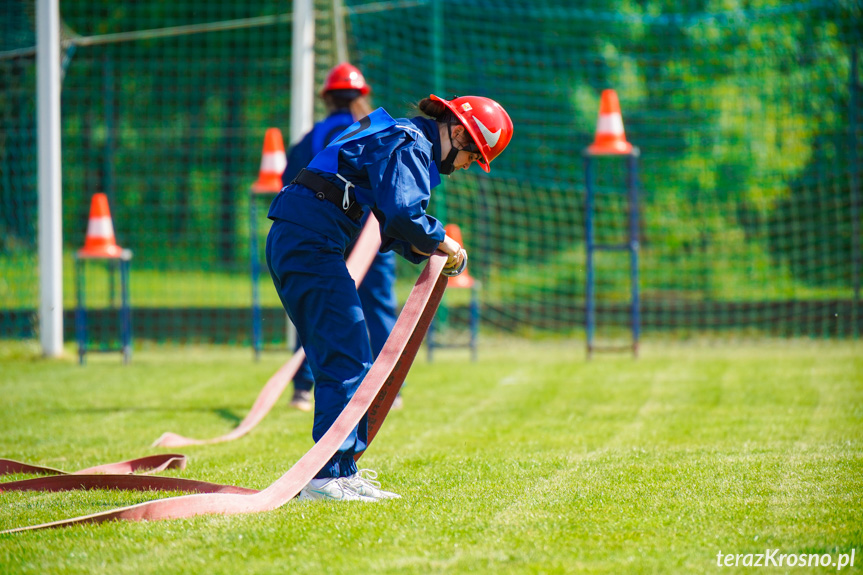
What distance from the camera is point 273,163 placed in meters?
9.33

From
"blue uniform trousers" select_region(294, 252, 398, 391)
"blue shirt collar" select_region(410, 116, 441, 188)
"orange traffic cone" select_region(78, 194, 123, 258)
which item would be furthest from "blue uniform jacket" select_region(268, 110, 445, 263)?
"orange traffic cone" select_region(78, 194, 123, 258)

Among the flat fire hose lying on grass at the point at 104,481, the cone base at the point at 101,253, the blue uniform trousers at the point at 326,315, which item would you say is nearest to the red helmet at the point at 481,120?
the blue uniform trousers at the point at 326,315

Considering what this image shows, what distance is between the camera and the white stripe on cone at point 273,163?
9.27 meters

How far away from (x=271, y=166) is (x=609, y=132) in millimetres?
3402

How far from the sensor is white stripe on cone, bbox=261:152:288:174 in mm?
9273

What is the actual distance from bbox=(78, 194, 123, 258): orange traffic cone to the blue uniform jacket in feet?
19.4

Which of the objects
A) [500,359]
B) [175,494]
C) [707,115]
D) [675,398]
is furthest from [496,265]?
[175,494]

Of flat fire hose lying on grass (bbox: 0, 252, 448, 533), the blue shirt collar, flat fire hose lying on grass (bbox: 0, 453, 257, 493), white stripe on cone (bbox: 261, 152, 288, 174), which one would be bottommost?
flat fire hose lying on grass (bbox: 0, 453, 257, 493)

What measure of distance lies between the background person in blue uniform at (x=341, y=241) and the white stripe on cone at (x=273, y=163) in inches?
213

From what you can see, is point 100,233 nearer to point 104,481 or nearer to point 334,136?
point 334,136

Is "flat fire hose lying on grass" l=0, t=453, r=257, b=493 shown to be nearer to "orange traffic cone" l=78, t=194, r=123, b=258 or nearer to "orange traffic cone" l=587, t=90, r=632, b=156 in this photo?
"orange traffic cone" l=78, t=194, r=123, b=258

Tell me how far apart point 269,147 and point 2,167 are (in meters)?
4.97

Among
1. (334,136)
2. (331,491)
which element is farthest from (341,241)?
(334,136)

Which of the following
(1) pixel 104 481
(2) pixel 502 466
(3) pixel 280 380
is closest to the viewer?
(1) pixel 104 481
